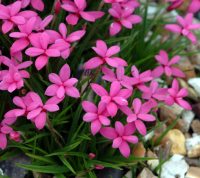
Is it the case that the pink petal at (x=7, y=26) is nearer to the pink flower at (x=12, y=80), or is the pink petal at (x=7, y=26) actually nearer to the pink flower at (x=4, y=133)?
the pink flower at (x=12, y=80)

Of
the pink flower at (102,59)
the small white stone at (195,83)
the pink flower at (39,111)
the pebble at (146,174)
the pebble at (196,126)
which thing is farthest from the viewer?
the small white stone at (195,83)

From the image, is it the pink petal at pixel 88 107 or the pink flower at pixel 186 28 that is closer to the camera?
the pink petal at pixel 88 107

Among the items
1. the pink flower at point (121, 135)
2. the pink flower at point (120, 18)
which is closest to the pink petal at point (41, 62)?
the pink flower at point (121, 135)

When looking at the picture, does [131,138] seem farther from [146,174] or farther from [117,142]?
[146,174]

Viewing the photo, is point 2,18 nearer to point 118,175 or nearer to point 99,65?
point 99,65

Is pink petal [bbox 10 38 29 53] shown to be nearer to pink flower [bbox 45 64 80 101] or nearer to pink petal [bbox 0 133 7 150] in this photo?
pink flower [bbox 45 64 80 101]

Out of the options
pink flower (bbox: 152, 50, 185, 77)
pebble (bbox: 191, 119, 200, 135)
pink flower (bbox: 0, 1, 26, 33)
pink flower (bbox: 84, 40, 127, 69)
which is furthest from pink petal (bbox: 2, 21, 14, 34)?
pebble (bbox: 191, 119, 200, 135)

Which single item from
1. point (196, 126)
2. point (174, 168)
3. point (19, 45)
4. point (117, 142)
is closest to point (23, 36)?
point (19, 45)
